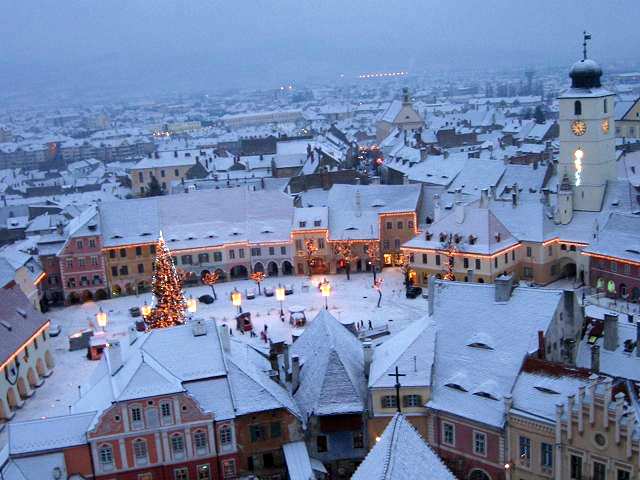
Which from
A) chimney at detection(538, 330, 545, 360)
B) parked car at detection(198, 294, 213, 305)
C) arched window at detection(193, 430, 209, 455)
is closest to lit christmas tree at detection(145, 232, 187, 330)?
arched window at detection(193, 430, 209, 455)

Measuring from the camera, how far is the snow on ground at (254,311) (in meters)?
60.3

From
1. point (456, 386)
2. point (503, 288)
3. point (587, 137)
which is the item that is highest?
point (587, 137)

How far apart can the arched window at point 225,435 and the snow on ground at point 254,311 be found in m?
17.1

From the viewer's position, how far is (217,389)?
42.8 m

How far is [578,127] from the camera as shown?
80750mm

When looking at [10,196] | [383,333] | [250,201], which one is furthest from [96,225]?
[10,196]

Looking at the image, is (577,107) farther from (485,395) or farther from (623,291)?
(485,395)

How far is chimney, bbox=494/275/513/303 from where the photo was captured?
4419 cm

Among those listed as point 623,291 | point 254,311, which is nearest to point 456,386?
point 623,291

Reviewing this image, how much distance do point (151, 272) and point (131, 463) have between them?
148ft

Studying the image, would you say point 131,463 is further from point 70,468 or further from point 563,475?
point 563,475

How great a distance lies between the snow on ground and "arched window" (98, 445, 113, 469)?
51.3ft

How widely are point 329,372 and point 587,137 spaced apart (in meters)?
48.7

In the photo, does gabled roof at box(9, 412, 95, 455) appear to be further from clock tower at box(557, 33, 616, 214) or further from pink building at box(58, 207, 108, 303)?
clock tower at box(557, 33, 616, 214)
